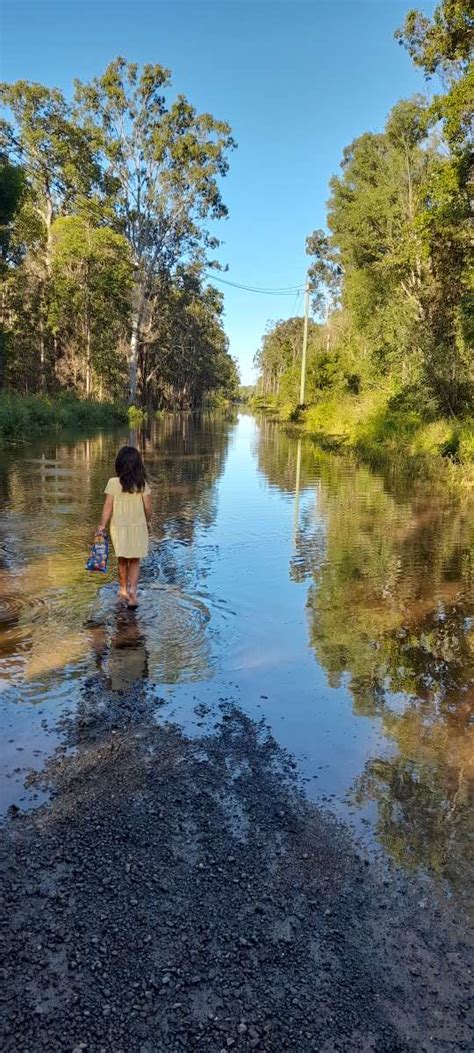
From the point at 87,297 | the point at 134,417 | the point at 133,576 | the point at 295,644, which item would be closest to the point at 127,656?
the point at 133,576

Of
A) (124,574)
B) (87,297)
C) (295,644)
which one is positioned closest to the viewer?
(295,644)

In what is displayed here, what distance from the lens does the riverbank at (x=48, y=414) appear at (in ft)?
86.3

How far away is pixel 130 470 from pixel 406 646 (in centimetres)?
318

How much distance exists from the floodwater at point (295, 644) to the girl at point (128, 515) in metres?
0.34

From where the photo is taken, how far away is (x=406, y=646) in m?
6.37

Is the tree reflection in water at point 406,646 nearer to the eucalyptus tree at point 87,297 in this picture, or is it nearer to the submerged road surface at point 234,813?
the submerged road surface at point 234,813

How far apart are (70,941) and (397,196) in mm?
36269

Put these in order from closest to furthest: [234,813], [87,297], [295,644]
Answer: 1. [234,813]
2. [295,644]
3. [87,297]

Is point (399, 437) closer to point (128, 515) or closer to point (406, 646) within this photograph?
point (406, 646)

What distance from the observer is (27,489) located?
47.5 ft

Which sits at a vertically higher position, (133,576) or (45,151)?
(45,151)

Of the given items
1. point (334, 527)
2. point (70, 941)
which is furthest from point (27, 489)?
point (70, 941)

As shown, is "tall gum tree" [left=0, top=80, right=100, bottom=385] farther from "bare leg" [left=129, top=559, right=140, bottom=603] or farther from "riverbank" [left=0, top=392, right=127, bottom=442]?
"bare leg" [left=129, top=559, right=140, bottom=603]

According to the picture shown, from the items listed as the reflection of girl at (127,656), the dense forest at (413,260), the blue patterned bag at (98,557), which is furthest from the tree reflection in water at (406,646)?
the dense forest at (413,260)
